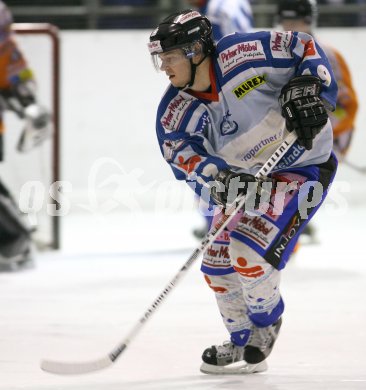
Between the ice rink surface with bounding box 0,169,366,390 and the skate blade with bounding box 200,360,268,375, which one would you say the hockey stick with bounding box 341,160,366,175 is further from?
the skate blade with bounding box 200,360,268,375

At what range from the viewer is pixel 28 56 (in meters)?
5.62

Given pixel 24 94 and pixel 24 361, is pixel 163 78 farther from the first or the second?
pixel 24 361

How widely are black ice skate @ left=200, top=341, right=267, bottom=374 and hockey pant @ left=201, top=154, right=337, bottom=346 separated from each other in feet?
0.10

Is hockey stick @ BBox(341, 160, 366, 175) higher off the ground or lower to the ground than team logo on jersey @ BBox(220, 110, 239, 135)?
lower

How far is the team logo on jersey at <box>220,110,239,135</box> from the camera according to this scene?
3.19 m

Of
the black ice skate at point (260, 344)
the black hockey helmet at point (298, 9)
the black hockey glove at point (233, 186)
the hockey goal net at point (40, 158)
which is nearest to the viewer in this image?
the black hockey glove at point (233, 186)

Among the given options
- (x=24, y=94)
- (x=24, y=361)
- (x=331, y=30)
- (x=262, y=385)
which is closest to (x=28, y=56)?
(x=24, y=94)

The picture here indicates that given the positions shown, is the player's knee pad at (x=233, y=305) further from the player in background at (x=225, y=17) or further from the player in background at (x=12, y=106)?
the player in background at (x=225, y=17)

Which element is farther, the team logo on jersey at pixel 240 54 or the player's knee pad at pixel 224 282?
the player's knee pad at pixel 224 282

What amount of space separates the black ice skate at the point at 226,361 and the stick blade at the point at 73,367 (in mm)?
314

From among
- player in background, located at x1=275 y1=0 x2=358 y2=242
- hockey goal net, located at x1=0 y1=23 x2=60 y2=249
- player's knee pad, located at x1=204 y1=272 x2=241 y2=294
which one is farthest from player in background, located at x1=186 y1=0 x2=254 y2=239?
player's knee pad, located at x1=204 y1=272 x2=241 y2=294

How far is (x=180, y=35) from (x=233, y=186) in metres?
0.45

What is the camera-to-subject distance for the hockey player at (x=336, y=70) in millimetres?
5051

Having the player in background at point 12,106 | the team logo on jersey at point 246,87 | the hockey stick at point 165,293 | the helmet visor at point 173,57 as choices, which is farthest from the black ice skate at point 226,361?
the player in background at point 12,106
